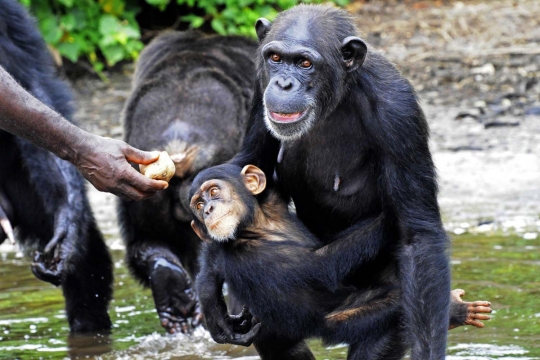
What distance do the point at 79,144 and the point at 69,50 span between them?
29.6 ft

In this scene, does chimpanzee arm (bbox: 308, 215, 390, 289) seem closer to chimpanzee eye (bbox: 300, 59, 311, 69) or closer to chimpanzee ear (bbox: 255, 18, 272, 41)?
chimpanzee eye (bbox: 300, 59, 311, 69)

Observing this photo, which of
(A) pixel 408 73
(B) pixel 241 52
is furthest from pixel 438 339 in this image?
(A) pixel 408 73

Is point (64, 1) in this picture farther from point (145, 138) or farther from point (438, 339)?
point (438, 339)

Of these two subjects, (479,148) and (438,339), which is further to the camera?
(479,148)

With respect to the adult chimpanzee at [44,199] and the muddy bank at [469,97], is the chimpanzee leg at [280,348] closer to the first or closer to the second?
the adult chimpanzee at [44,199]

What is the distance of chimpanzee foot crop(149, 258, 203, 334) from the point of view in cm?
755

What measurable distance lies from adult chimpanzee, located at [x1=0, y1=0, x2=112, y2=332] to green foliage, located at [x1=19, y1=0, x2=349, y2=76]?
6.26 m

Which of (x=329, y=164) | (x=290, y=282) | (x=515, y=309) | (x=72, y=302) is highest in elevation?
(x=329, y=164)

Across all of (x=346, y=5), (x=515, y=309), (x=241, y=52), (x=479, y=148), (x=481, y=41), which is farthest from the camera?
(x=346, y=5)

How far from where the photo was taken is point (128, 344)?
23.8 ft

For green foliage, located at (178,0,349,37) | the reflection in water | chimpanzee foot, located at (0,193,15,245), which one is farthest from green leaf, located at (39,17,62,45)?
the reflection in water

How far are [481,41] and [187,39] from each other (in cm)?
691

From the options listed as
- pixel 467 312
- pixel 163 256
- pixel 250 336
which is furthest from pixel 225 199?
pixel 163 256

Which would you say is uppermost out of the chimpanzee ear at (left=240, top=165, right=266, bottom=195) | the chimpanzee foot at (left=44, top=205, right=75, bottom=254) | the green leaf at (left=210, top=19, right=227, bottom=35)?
Answer: the chimpanzee ear at (left=240, top=165, right=266, bottom=195)
